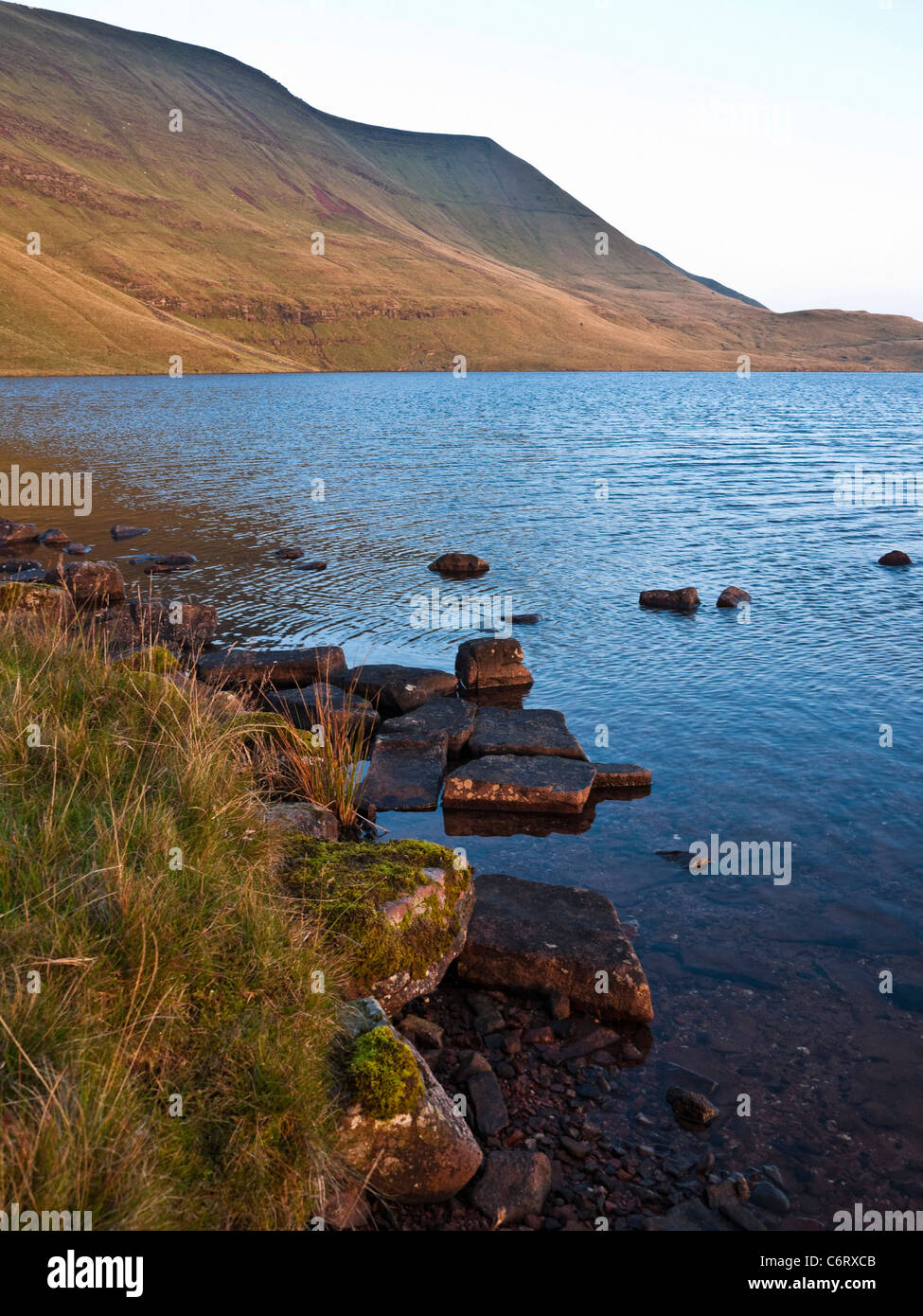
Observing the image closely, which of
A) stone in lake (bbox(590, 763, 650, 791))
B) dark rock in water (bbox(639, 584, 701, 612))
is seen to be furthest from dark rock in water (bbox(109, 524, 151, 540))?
stone in lake (bbox(590, 763, 650, 791))

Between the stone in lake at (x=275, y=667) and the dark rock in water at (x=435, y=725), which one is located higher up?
the stone in lake at (x=275, y=667)

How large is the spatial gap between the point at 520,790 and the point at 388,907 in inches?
168

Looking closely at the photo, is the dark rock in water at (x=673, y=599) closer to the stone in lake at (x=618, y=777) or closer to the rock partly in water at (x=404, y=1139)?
the stone in lake at (x=618, y=777)

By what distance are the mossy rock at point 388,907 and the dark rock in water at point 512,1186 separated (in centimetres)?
132

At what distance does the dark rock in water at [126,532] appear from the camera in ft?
84.8

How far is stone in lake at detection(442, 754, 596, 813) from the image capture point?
33.6 ft

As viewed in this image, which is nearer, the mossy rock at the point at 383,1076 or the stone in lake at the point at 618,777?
the mossy rock at the point at 383,1076

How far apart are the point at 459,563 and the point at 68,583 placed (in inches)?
360

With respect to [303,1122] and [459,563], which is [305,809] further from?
[459,563]

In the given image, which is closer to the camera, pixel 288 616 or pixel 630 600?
pixel 288 616

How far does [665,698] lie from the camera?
550 inches

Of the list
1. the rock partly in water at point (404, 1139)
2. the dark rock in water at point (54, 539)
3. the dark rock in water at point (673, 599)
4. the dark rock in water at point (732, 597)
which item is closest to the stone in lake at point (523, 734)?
the rock partly in water at point (404, 1139)

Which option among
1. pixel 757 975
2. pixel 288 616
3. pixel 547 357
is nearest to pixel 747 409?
pixel 288 616

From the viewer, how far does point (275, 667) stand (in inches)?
559
